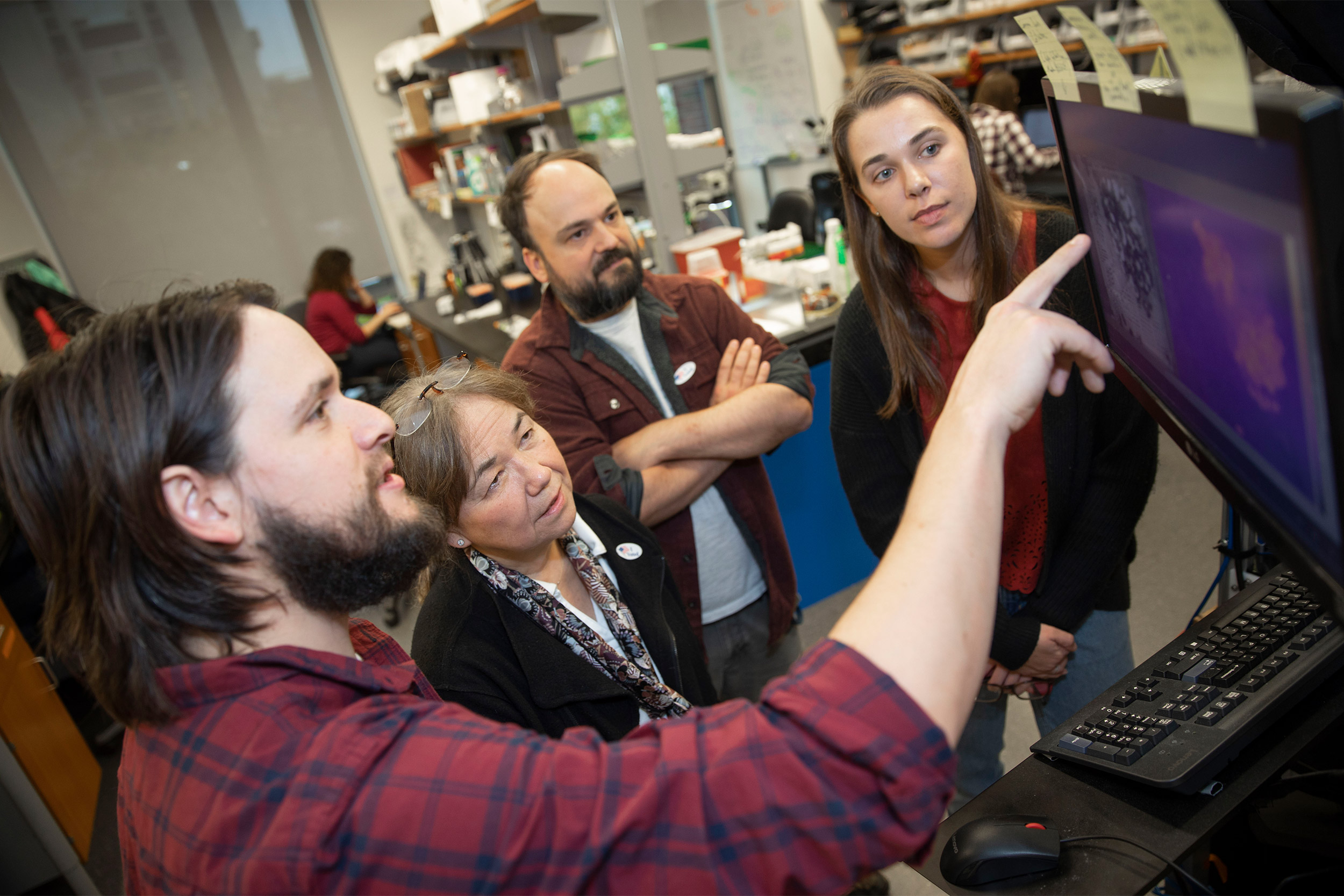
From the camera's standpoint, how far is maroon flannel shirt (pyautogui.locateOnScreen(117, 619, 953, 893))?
609 mm

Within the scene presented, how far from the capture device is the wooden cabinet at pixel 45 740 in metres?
2.45

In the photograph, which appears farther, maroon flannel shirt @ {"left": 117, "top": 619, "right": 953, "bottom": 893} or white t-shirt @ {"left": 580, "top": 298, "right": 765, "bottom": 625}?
white t-shirt @ {"left": 580, "top": 298, "right": 765, "bottom": 625}

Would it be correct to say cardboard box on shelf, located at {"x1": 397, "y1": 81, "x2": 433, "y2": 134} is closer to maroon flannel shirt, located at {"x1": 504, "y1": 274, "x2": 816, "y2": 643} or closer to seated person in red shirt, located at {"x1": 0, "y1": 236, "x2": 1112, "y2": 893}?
maroon flannel shirt, located at {"x1": 504, "y1": 274, "x2": 816, "y2": 643}

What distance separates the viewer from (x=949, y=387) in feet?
4.75

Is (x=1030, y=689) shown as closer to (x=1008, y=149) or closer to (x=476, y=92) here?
(x=1008, y=149)

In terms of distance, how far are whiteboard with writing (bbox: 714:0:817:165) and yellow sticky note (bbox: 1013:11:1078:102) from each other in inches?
200

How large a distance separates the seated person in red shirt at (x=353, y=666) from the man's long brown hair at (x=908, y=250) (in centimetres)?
58

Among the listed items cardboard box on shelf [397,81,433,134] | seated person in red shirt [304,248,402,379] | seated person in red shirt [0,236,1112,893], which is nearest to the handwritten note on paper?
seated person in red shirt [0,236,1112,893]

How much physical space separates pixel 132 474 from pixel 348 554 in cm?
19

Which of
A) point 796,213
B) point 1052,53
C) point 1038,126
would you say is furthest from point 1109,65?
point 1038,126

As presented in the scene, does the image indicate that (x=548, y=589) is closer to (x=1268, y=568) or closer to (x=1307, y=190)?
(x=1307, y=190)

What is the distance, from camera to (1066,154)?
0.98 meters

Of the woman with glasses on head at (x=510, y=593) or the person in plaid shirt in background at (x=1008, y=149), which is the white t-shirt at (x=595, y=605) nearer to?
the woman with glasses on head at (x=510, y=593)

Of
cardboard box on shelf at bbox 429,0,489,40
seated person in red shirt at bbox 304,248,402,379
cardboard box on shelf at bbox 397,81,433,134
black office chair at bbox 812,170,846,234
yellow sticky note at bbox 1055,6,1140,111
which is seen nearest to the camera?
yellow sticky note at bbox 1055,6,1140,111
